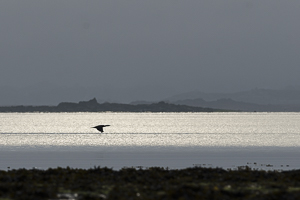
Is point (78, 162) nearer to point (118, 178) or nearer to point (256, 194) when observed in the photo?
point (118, 178)

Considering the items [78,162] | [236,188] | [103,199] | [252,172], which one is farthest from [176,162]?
[103,199]

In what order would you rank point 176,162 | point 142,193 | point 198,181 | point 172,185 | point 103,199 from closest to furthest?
point 103,199
point 142,193
point 172,185
point 198,181
point 176,162

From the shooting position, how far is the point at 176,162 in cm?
3850

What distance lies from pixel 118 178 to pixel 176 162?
54.6ft

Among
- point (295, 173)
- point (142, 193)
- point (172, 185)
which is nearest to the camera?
point (142, 193)

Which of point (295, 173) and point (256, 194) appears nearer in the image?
point (256, 194)

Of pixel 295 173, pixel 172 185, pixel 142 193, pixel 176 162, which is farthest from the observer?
pixel 176 162

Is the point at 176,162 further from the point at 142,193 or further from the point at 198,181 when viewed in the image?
the point at 142,193

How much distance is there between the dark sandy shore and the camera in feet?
56.1

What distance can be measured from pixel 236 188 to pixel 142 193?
4.01 metres

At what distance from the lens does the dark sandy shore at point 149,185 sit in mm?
17109

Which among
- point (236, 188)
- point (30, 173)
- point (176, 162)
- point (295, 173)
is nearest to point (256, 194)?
point (236, 188)

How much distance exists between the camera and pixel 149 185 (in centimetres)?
2019

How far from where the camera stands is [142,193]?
17984 millimetres
